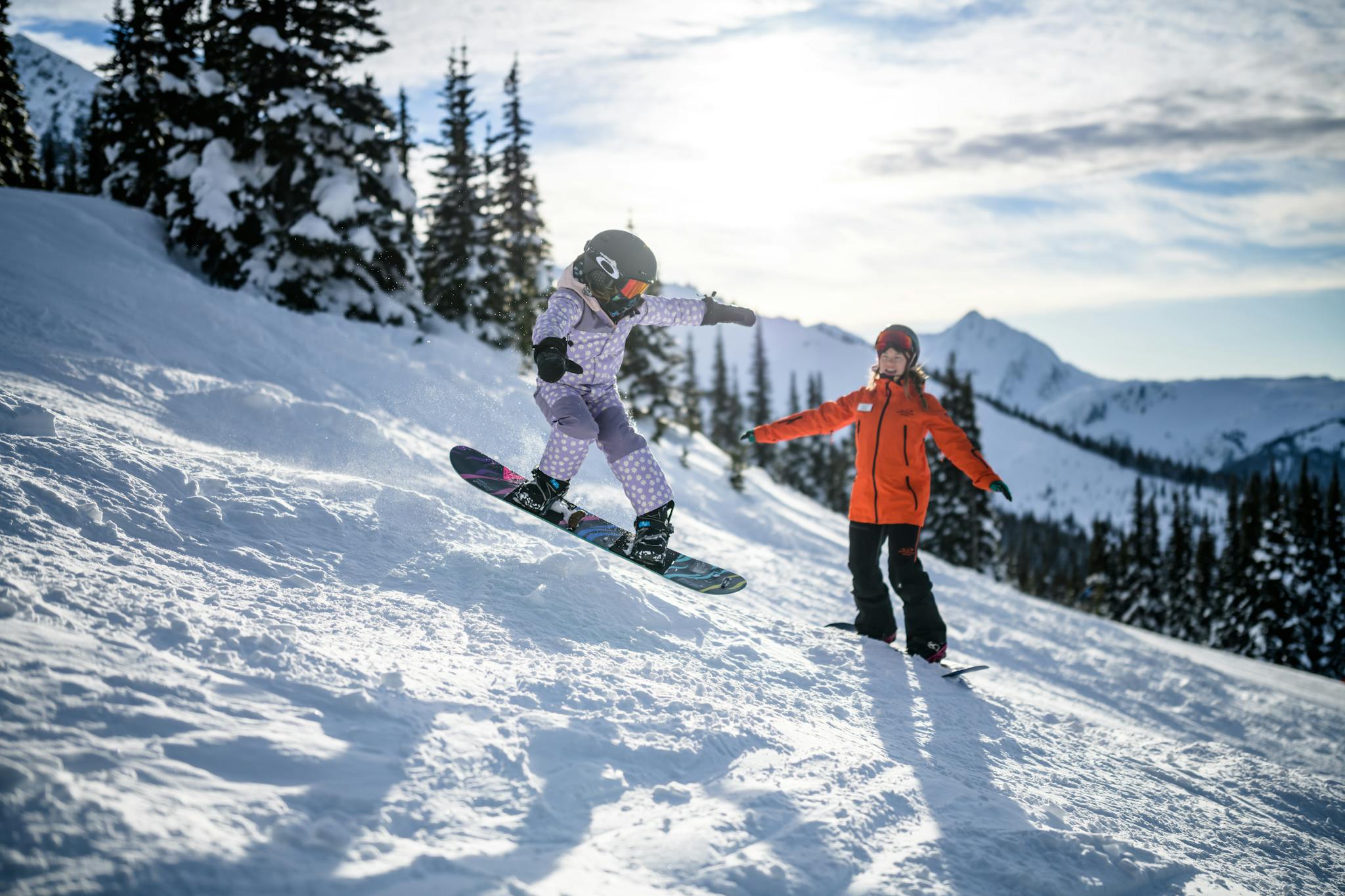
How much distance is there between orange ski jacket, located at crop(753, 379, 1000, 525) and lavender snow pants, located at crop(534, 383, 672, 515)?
3.02 ft

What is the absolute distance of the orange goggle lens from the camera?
15.4 feet

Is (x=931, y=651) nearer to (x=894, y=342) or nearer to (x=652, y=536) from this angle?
(x=652, y=536)

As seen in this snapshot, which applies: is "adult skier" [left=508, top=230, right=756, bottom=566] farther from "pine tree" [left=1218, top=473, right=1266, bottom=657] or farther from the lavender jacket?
"pine tree" [left=1218, top=473, right=1266, bottom=657]

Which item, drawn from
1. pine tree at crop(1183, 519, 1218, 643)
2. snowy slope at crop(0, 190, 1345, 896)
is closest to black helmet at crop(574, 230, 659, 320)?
snowy slope at crop(0, 190, 1345, 896)

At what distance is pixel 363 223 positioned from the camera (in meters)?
13.6

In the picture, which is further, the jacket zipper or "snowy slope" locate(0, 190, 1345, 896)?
the jacket zipper

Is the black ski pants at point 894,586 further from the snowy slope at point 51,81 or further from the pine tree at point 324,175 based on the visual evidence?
the snowy slope at point 51,81

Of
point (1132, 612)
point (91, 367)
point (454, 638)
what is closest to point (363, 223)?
point (91, 367)

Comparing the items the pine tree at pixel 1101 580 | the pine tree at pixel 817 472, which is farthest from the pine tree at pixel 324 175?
the pine tree at pixel 1101 580

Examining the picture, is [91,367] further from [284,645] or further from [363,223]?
[363,223]

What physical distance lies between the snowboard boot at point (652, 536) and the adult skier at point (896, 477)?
88 cm

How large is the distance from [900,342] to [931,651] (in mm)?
2287

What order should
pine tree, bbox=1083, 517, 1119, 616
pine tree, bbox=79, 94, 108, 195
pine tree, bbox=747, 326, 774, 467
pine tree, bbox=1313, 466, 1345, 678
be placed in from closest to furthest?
→ pine tree, bbox=79, 94, 108, 195 → pine tree, bbox=1313, 466, 1345, 678 → pine tree, bbox=1083, 517, 1119, 616 → pine tree, bbox=747, 326, 774, 467

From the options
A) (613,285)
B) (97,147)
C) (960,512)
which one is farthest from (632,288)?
(960,512)
